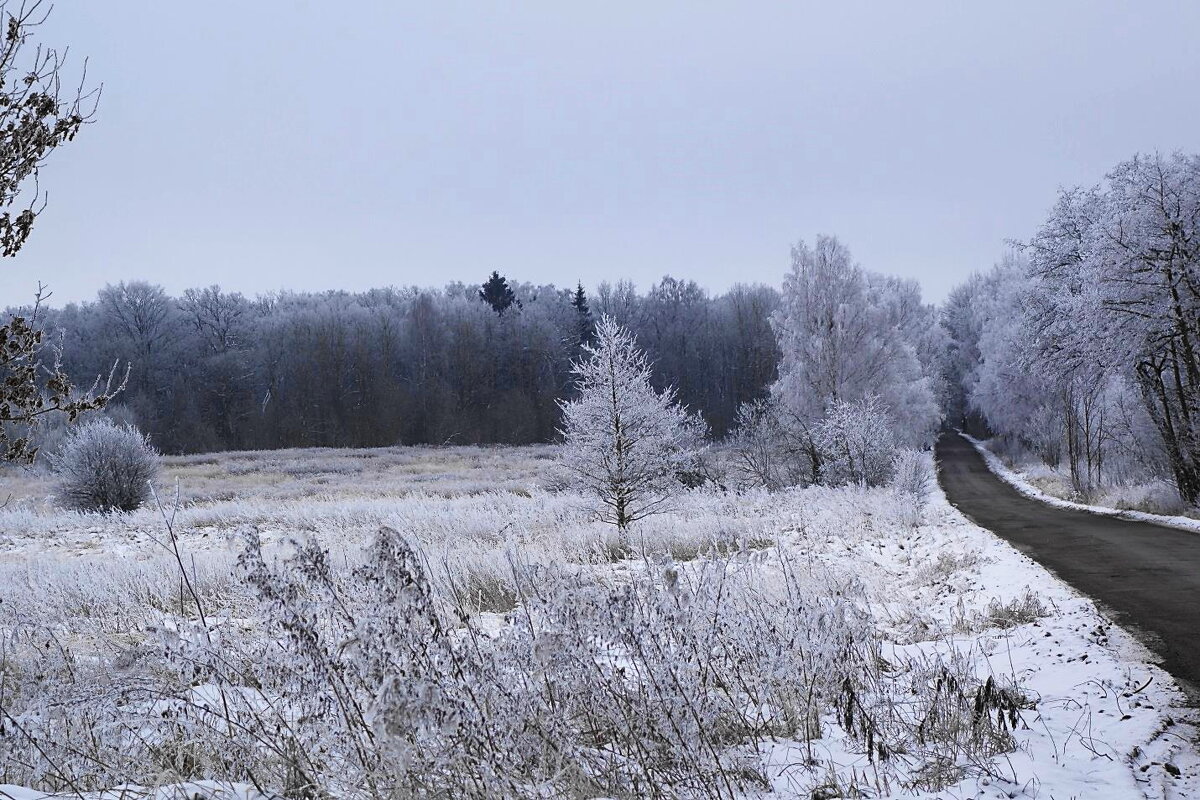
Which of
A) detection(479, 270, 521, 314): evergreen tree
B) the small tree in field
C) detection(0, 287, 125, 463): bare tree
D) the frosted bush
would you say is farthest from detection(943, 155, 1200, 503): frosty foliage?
detection(479, 270, 521, 314): evergreen tree

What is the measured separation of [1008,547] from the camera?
39.2 feet

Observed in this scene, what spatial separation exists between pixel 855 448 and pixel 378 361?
169ft

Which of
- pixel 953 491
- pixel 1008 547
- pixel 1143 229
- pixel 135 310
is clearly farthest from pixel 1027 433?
pixel 135 310

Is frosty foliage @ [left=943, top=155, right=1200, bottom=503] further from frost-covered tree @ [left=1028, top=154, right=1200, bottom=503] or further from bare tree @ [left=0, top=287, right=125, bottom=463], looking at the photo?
bare tree @ [left=0, top=287, right=125, bottom=463]

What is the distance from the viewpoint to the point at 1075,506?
815 inches

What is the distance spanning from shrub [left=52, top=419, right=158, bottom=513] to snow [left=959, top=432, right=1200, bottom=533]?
27377mm

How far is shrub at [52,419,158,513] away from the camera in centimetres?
2227

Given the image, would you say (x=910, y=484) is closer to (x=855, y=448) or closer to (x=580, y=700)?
(x=855, y=448)

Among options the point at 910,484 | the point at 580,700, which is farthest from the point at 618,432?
the point at 580,700

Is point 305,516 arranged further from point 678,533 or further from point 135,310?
point 135,310

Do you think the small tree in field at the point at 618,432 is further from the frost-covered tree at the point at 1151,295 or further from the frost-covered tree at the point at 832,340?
the frost-covered tree at the point at 832,340

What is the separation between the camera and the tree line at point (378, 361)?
58969 mm

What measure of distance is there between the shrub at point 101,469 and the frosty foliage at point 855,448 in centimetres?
2254

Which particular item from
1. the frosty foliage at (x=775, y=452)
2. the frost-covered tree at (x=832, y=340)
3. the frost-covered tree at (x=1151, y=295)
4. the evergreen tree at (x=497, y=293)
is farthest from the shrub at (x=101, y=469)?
the evergreen tree at (x=497, y=293)
